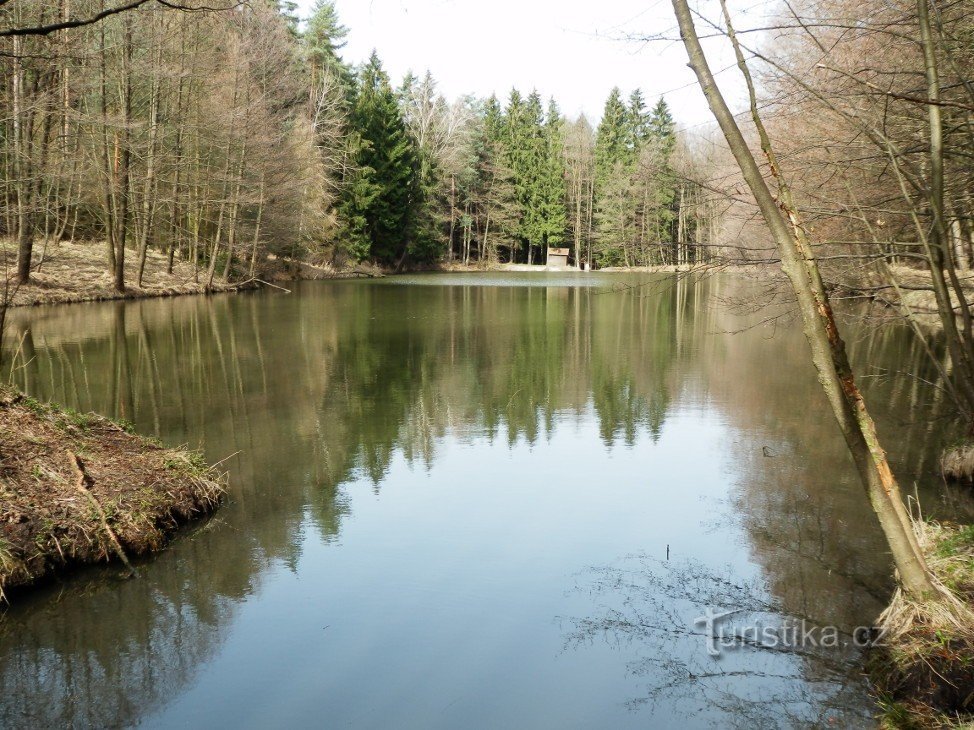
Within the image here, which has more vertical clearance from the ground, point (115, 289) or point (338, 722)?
point (115, 289)

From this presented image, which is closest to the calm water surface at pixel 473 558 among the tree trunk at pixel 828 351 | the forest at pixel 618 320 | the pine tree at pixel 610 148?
the forest at pixel 618 320

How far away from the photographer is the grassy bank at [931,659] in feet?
13.1

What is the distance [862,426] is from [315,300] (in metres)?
26.9

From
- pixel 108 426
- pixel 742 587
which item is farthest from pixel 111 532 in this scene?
pixel 742 587

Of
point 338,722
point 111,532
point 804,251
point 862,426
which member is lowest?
point 338,722

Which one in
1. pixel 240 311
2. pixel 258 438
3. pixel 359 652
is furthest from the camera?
pixel 240 311

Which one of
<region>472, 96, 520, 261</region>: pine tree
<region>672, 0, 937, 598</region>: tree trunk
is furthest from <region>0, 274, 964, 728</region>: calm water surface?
<region>472, 96, 520, 261</region>: pine tree

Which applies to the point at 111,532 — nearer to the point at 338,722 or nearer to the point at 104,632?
the point at 104,632

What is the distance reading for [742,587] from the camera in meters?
5.93

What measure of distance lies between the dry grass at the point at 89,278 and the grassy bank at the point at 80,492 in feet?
53.3

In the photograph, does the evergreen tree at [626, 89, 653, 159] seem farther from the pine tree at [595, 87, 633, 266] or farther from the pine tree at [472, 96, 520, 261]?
the pine tree at [472, 96, 520, 261]

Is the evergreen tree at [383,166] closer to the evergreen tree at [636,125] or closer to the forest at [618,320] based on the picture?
the forest at [618,320]

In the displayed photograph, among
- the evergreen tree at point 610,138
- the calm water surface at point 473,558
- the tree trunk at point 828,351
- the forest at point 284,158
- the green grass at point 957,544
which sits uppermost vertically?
the evergreen tree at point 610,138

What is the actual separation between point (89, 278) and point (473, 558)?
956 inches
